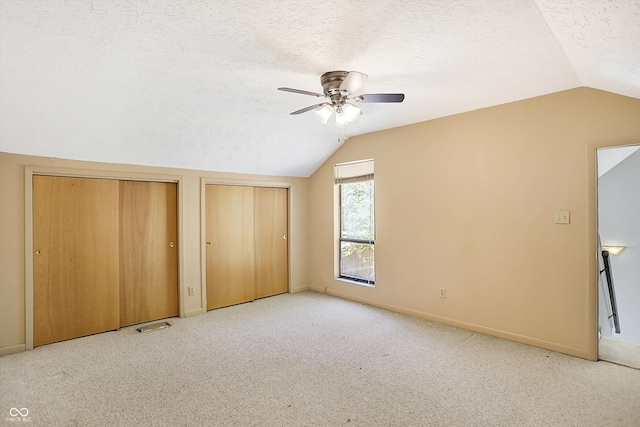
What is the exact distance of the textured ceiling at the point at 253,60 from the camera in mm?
1729

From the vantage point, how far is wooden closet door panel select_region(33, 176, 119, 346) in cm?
336

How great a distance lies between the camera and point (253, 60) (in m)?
2.31

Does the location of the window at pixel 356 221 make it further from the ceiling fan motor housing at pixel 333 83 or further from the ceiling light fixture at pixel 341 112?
the ceiling fan motor housing at pixel 333 83

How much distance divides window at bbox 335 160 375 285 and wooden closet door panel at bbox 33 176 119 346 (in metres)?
3.06

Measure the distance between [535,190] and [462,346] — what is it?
1683mm

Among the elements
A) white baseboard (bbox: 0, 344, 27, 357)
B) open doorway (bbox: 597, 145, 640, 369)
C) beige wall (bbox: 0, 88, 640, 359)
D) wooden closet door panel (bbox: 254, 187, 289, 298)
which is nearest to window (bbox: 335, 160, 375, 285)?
beige wall (bbox: 0, 88, 640, 359)

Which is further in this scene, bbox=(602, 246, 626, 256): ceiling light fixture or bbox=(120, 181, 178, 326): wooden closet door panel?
bbox=(602, 246, 626, 256): ceiling light fixture

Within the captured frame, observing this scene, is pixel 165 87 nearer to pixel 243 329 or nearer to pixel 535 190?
pixel 243 329

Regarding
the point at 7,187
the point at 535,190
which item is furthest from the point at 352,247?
the point at 7,187

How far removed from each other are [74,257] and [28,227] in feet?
1.69

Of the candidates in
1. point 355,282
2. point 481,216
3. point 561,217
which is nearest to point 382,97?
point 481,216

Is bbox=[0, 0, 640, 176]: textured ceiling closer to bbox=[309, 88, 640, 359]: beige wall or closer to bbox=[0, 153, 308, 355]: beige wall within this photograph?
bbox=[0, 153, 308, 355]: beige wall

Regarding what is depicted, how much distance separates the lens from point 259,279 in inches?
201

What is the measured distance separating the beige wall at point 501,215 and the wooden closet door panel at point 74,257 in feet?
10.9
